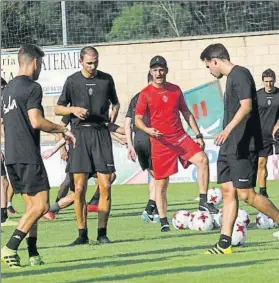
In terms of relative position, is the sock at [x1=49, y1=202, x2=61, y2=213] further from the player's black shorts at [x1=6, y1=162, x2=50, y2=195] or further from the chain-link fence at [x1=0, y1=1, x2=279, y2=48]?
the chain-link fence at [x1=0, y1=1, x2=279, y2=48]

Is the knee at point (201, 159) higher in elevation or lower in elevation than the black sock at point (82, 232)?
higher

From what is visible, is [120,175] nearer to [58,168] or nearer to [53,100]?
[58,168]

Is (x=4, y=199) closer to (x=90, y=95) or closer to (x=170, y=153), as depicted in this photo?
(x=170, y=153)

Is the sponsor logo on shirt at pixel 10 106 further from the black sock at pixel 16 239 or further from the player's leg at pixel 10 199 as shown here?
the player's leg at pixel 10 199

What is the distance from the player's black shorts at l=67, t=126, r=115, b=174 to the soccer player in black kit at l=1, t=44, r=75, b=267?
2.35 m

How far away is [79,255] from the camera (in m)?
11.3

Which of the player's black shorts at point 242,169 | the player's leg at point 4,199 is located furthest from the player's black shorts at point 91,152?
the player's leg at point 4,199

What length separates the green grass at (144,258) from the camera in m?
9.42

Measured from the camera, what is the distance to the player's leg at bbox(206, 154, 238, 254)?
1103 centimetres

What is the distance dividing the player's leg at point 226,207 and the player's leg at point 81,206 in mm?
1927

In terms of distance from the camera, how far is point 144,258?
1078 cm

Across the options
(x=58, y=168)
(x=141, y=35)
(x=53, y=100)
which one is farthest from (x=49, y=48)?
(x=141, y=35)

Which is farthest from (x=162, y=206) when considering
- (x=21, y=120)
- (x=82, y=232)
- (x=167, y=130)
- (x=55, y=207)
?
(x=21, y=120)

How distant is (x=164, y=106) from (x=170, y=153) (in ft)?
2.11
